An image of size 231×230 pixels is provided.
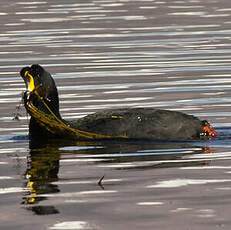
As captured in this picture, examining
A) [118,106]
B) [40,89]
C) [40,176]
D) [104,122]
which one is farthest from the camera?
[118,106]

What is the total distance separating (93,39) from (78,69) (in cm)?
640

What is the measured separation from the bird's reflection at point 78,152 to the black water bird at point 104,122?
0.76 feet

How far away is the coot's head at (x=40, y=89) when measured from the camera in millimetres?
15859

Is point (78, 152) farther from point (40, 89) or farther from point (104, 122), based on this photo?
point (40, 89)

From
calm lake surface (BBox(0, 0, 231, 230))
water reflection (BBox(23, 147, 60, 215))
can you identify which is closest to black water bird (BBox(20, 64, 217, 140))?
calm lake surface (BBox(0, 0, 231, 230))

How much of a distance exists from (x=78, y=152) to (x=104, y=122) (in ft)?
3.10

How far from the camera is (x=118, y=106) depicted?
1834 cm

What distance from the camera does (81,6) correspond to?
41906 mm

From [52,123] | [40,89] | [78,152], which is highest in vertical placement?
[40,89]

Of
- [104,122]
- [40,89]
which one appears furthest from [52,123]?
[104,122]

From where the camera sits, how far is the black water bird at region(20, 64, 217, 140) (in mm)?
14656

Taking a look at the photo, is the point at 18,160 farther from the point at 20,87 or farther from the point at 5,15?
the point at 5,15

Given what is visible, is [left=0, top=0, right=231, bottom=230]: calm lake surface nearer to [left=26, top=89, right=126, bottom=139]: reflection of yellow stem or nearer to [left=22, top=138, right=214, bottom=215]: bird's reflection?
[left=22, top=138, right=214, bottom=215]: bird's reflection

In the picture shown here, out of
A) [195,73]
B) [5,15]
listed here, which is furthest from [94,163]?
[5,15]
